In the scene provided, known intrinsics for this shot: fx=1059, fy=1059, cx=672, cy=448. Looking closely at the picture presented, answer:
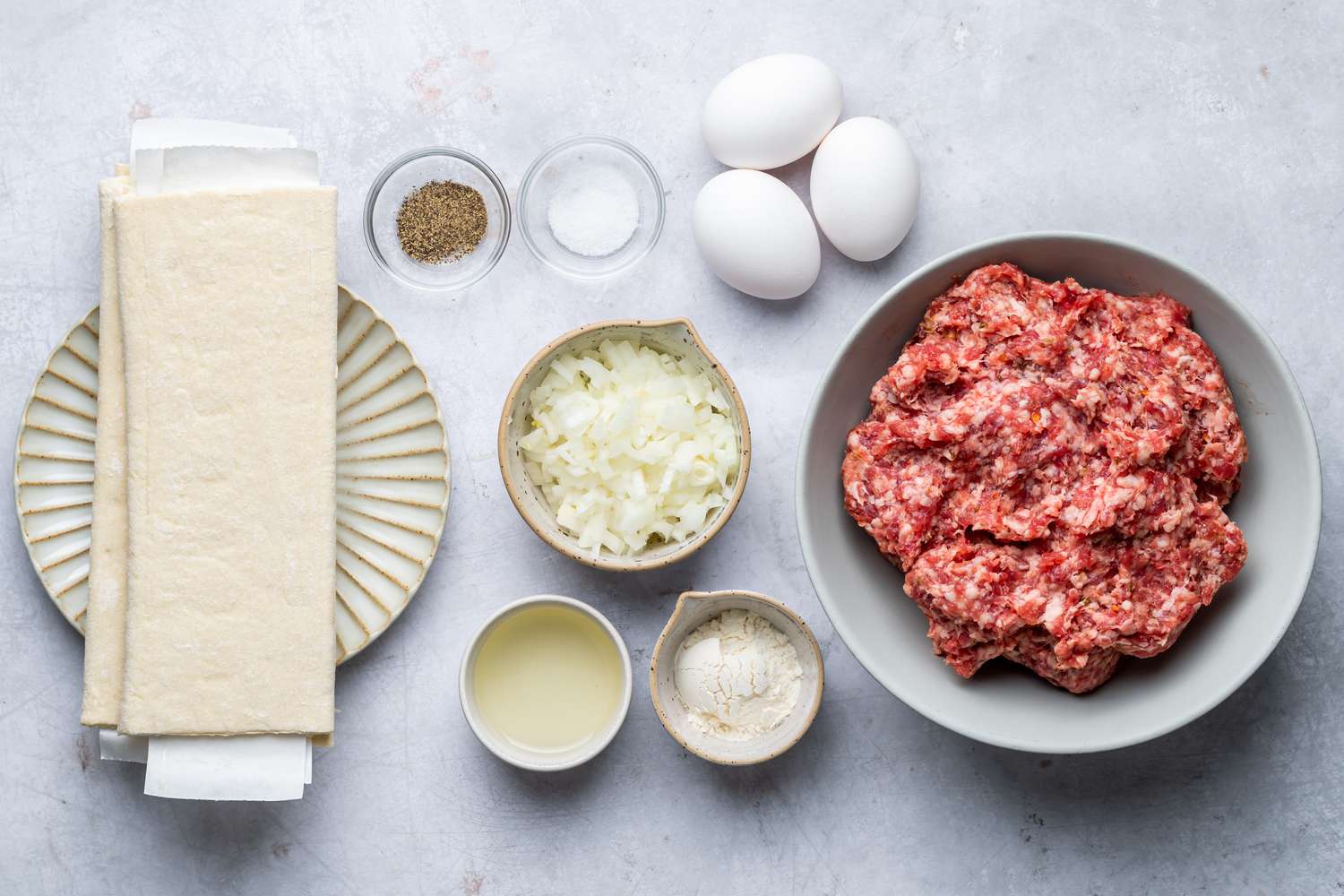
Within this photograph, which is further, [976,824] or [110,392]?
[976,824]

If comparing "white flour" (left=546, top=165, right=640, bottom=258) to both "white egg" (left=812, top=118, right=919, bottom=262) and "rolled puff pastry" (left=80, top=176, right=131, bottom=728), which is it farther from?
"rolled puff pastry" (left=80, top=176, right=131, bottom=728)

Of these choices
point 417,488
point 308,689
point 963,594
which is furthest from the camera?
point 417,488

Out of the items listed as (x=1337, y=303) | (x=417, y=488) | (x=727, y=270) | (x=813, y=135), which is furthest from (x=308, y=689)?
(x=1337, y=303)

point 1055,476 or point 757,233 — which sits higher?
point 757,233

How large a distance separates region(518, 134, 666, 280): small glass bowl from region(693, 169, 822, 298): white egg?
6.3 inches

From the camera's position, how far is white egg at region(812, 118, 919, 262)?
204 cm

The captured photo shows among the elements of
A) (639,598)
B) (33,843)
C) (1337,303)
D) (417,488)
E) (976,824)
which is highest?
(1337,303)

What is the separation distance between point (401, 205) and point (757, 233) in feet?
2.51

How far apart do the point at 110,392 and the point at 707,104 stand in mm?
1290

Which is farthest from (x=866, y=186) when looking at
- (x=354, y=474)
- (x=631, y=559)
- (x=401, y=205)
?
(x=354, y=474)

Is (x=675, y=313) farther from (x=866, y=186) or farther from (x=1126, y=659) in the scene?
(x=1126, y=659)

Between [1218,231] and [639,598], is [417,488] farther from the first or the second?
[1218,231]

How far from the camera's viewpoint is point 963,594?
5.62ft

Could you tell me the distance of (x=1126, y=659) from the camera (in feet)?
6.25
